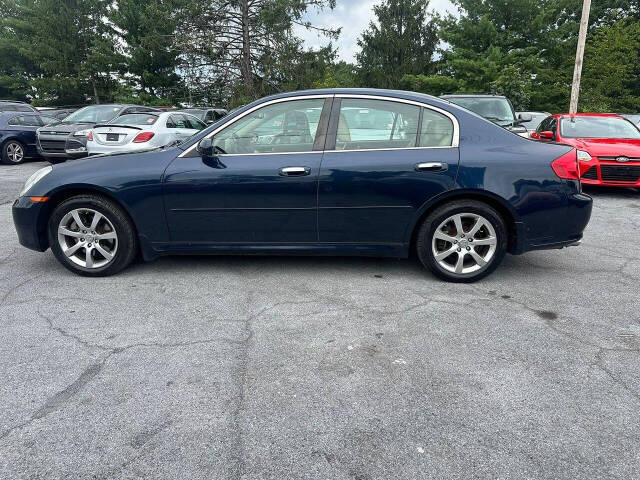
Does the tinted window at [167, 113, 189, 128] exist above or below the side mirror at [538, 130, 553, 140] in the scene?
above

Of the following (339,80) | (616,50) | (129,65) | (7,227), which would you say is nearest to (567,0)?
(616,50)

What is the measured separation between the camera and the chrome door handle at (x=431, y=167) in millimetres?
3795

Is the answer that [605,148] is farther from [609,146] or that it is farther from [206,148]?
[206,148]

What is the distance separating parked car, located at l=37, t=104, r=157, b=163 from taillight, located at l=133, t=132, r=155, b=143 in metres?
2.03

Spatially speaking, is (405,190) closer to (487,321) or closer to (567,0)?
(487,321)

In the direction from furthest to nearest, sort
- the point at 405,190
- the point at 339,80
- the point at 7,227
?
1. the point at 339,80
2. the point at 7,227
3. the point at 405,190

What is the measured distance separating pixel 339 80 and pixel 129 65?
15.9 metres

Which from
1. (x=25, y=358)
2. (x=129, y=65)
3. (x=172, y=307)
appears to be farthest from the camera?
(x=129, y=65)

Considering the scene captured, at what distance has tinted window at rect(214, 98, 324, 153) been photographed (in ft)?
13.0

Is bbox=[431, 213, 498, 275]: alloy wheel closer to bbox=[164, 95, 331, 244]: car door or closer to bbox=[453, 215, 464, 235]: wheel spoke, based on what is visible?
bbox=[453, 215, 464, 235]: wheel spoke

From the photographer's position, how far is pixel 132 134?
953 cm

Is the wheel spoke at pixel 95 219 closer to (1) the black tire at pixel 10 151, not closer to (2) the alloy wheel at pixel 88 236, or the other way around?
(2) the alloy wheel at pixel 88 236

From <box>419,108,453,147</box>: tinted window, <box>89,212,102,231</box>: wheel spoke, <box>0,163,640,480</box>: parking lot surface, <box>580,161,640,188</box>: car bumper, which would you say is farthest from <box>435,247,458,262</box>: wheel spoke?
<box>580,161,640,188</box>: car bumper

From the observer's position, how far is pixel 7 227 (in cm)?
600
